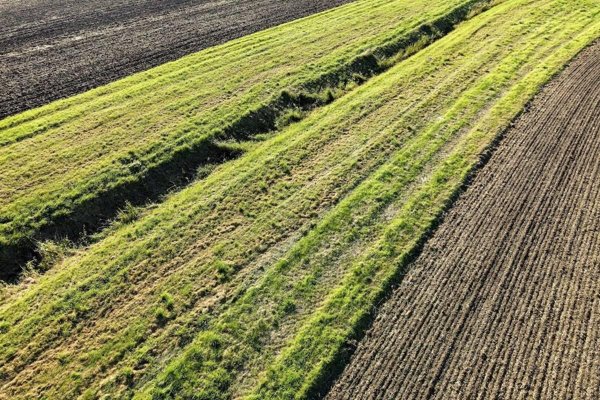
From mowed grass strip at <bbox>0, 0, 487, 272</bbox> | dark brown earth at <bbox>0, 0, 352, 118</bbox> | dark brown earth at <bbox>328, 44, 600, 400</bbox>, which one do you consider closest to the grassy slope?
dark brown earth at <bbox>328, 44, 600, 400</bbox>

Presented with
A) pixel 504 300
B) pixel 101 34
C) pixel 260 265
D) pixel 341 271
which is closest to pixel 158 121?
pixel 260 265

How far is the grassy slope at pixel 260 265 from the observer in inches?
490

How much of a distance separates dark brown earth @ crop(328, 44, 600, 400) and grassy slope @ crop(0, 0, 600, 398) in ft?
3.06

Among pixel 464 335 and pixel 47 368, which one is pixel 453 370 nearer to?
pixel 464 335

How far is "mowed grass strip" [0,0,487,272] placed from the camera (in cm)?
1741

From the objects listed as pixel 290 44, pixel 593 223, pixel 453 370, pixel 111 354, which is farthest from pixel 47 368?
pixel 290 44

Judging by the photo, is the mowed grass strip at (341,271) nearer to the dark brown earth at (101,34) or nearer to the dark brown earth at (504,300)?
the dark brown earth at (504,300)

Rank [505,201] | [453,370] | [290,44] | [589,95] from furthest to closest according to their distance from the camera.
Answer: [290,44]
[589,95]
[505,201]
[453,370]

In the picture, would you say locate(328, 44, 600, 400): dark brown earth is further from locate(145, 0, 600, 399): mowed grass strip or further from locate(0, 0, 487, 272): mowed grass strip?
locate(0, 0, 487, 272): mowed grass strip

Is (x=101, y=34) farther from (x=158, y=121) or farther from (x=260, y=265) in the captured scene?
(x=260, y=265)

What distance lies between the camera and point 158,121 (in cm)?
2166

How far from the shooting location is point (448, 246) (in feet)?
51.2

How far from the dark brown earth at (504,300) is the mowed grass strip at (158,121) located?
945 cm

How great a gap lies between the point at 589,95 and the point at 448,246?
13473mm
